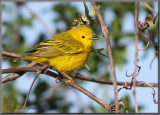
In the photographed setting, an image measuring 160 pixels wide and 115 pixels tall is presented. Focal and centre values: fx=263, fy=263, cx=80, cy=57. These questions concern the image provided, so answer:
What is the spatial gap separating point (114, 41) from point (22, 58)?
2.44 metres

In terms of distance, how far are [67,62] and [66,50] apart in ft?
0.87

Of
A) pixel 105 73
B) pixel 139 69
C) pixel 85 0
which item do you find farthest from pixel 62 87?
pixel 139 69

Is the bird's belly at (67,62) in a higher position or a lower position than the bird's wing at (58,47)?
lower

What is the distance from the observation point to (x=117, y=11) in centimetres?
598

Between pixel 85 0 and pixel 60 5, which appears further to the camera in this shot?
pixel 60 5

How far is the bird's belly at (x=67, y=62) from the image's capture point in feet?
14.1

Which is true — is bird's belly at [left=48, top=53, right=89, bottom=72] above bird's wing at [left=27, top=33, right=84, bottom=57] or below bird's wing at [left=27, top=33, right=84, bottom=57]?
below

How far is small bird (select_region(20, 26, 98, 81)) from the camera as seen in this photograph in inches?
166

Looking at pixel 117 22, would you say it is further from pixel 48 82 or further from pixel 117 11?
pixel 48 82

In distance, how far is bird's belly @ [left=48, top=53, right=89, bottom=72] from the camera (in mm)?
4305

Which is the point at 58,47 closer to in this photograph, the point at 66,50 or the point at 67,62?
the point at 66,50

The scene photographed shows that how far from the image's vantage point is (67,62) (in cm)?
437

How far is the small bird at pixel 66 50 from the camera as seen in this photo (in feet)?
13.8

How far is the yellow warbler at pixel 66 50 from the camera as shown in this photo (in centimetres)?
421
